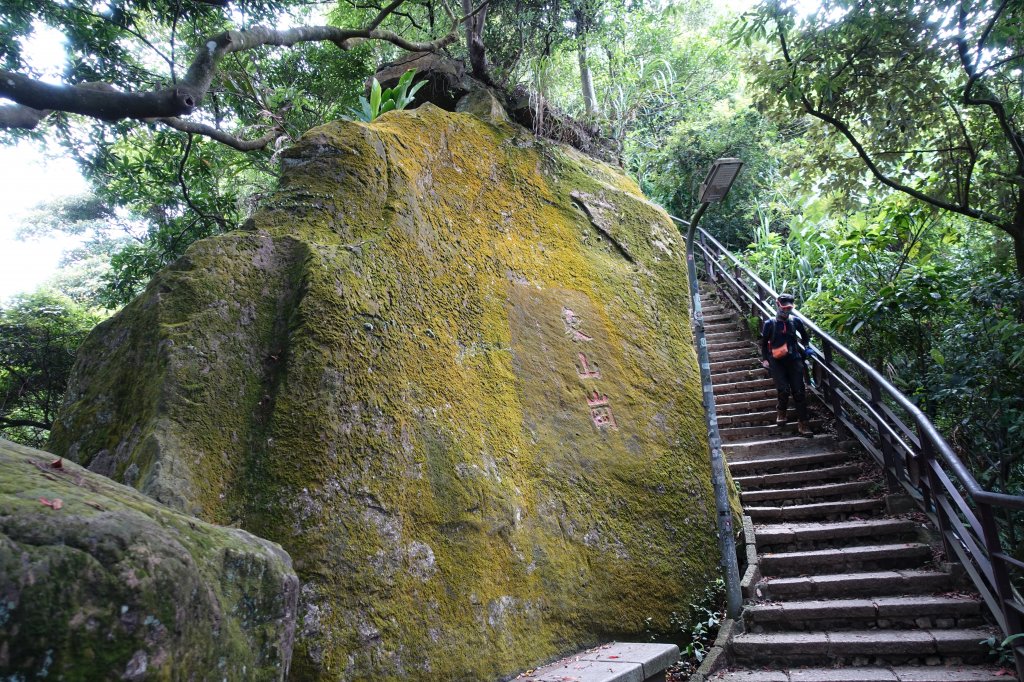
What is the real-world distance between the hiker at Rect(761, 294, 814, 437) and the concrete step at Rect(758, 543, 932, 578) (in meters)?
1.97

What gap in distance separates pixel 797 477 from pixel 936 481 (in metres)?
1.76

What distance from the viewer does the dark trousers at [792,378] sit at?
723 centimetres

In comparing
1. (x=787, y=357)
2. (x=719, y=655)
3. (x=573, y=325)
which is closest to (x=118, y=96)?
(x=573, y=325)

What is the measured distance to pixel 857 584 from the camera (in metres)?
5.17

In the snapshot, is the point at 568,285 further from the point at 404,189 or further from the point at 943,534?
the point at 943,534

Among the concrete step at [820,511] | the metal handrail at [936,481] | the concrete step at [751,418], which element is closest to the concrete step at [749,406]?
the concrete step at [751,418]

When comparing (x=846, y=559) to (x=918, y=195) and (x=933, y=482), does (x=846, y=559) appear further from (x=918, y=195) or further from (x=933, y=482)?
(x=918, y=195)

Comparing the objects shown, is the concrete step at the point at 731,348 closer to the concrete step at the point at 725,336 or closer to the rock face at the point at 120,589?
the concrete step at the point at 725,336

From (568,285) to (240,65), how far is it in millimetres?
5724

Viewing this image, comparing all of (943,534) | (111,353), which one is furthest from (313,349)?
(943,534)

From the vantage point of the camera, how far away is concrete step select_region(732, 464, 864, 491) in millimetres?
6566

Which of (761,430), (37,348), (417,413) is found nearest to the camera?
(417,413)

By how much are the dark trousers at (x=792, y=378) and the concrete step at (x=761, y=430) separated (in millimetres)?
267

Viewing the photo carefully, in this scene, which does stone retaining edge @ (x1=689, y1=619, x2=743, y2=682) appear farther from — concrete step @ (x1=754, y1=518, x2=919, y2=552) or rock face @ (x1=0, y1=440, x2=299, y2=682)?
rock face @ (x1=0, y1=440, x2=299, y2=682)
